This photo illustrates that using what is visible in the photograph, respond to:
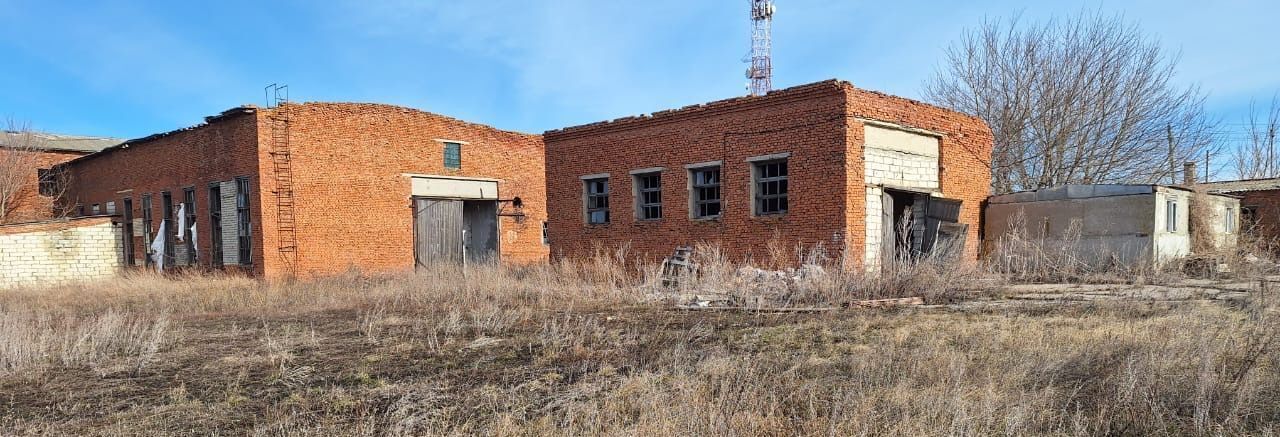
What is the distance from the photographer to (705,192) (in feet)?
48.0

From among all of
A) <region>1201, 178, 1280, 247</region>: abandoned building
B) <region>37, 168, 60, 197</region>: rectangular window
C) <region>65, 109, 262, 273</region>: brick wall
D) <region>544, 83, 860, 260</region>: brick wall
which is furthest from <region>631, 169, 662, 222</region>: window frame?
<region>37, 168, 60, 197</region>: rectangular window

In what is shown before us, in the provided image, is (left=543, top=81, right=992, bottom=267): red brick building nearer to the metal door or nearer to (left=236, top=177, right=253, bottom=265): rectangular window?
the metal door

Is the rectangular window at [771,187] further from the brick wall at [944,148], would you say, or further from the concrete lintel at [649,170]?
the concrete lintel at [649,170]

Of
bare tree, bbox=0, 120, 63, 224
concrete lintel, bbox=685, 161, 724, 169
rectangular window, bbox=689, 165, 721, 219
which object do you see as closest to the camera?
concrete lintel, bbox=685, 161, 724, 169

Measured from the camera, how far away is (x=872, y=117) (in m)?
12.8

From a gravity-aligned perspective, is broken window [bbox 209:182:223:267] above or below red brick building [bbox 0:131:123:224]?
below

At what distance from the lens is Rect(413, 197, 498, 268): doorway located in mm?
19000

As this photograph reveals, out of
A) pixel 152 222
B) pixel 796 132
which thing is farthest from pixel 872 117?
pixel 152 222

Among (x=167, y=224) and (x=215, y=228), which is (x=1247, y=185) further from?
(x=167, y=224)

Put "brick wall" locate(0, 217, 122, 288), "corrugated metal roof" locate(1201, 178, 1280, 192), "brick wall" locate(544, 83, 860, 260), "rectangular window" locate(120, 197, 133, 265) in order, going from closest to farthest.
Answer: "brick wall" locate(544, 83, 860, 260) < "brick wall" locate(0, 217, 122, 288) < "rectangular window" locate(120, 197, 133, 265) < "corrugated metal roof" locate(1201, 178, 1280, 192)

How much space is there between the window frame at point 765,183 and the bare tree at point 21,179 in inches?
1050

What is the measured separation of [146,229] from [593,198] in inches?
561

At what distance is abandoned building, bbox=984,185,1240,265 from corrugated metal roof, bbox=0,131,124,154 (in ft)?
107

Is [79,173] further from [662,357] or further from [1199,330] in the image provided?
[1199,330]
